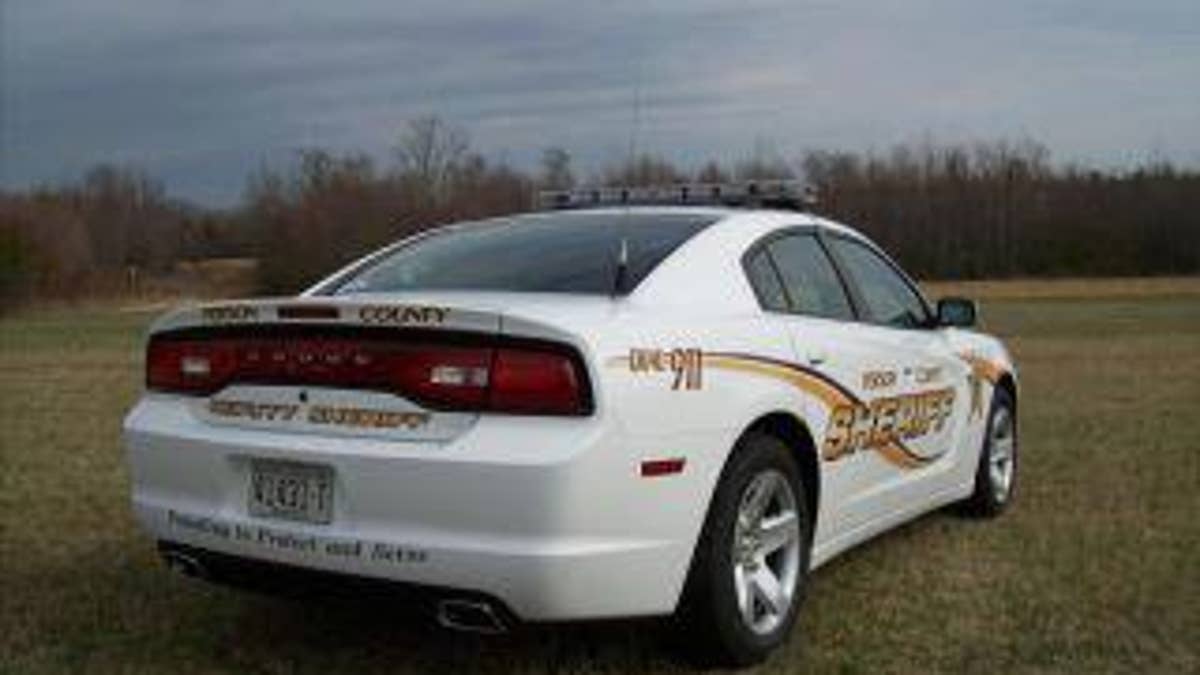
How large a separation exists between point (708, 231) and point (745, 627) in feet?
4.51

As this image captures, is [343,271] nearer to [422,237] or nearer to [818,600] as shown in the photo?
[422,237]

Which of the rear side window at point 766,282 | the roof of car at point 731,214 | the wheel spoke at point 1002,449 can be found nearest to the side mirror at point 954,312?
the wheel spoke at point 1002,449

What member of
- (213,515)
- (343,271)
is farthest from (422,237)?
(213,515)

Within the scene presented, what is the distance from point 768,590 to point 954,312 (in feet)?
8.71

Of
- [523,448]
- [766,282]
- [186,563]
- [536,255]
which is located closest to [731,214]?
[766,282]

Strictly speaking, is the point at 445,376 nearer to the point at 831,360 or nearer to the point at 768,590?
the point at 768,590

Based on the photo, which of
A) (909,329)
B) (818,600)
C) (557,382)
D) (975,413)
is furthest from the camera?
(975,413)

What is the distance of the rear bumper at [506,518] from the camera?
4.52 meters

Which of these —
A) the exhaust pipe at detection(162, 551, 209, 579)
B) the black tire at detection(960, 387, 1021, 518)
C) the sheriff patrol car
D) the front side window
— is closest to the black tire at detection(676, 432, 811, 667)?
the sheriff patrol car

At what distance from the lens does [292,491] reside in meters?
4.86

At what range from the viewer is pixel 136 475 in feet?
17.5

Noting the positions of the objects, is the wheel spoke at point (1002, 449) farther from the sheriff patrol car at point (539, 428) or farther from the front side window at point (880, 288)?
the sheriff patrol car at point (539, 428)

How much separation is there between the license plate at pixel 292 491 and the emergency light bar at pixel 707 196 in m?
2.28

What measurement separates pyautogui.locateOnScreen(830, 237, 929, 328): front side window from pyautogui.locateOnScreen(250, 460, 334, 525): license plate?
2.65 meters
